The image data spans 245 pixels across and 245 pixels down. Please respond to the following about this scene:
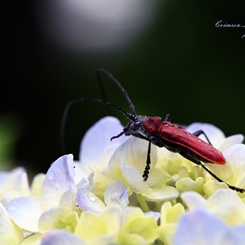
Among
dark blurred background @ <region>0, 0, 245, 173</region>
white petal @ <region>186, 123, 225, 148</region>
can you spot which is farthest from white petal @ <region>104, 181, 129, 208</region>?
dark blurred background @ <region>0, 0, 245, 173</region>

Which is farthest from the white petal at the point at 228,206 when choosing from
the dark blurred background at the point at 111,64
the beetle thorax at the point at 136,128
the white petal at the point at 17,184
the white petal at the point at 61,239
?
the dark blurred background at the point at 111,64

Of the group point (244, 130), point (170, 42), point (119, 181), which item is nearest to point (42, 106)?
point (170, 42)

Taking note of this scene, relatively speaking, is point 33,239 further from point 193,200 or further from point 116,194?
point 193,200

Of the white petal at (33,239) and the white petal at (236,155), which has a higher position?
the white petal at (236,155)

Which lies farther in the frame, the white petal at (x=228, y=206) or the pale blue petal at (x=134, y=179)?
the pale blue petal at (x=134, y=179)

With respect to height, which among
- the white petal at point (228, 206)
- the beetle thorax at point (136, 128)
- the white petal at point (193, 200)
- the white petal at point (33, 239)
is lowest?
the white petal at point (33, 239)

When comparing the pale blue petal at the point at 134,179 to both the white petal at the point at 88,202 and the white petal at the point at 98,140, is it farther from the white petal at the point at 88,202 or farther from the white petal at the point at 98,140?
the white petal at the point at 98,140

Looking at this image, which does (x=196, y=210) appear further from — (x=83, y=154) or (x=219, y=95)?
(x=219, y=95)

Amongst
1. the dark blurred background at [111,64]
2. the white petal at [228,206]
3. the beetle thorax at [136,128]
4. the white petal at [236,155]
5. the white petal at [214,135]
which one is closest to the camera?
the white petal at [228,206]

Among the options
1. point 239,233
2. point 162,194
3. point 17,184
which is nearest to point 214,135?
point 162,194
